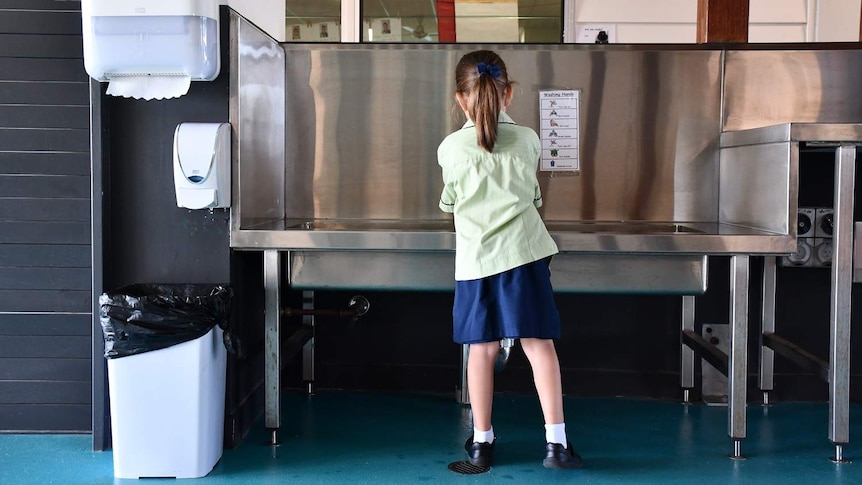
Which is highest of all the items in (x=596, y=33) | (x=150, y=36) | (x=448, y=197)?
(x=596, y=33)

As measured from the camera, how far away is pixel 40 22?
8.98 feet

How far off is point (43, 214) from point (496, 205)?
1499 mm

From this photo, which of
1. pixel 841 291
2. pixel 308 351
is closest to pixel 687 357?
pixel 841 291

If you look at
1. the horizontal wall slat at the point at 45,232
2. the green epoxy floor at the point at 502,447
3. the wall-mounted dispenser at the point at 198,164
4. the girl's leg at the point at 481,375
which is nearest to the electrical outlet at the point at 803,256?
the green epoxy floor at the point at 502,447

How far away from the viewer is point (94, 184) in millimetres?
2613

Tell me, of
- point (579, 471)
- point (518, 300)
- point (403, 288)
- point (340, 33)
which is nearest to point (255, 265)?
Answer: point (403, 288)

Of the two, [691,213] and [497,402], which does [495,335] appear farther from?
[691,213]

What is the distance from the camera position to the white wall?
5215mm

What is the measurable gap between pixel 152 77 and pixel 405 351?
1.53m

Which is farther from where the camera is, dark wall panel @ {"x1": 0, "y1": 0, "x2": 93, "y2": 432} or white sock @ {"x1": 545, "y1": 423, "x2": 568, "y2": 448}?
dark wall panel @ {"x1": 0, "y1": 0, "x2": 93, "y2": 432}

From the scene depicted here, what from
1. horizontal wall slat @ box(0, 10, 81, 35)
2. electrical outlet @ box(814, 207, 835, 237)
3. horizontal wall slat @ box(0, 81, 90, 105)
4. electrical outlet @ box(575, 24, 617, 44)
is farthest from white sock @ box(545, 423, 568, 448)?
electrical outlet @ box(575, 24, 617, 44)

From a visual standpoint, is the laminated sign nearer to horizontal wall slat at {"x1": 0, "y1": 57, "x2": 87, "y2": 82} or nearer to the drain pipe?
the drain pipe

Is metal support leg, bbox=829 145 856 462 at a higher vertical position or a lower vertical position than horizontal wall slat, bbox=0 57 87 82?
lower

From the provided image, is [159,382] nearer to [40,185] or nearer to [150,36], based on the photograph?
[40,185]
